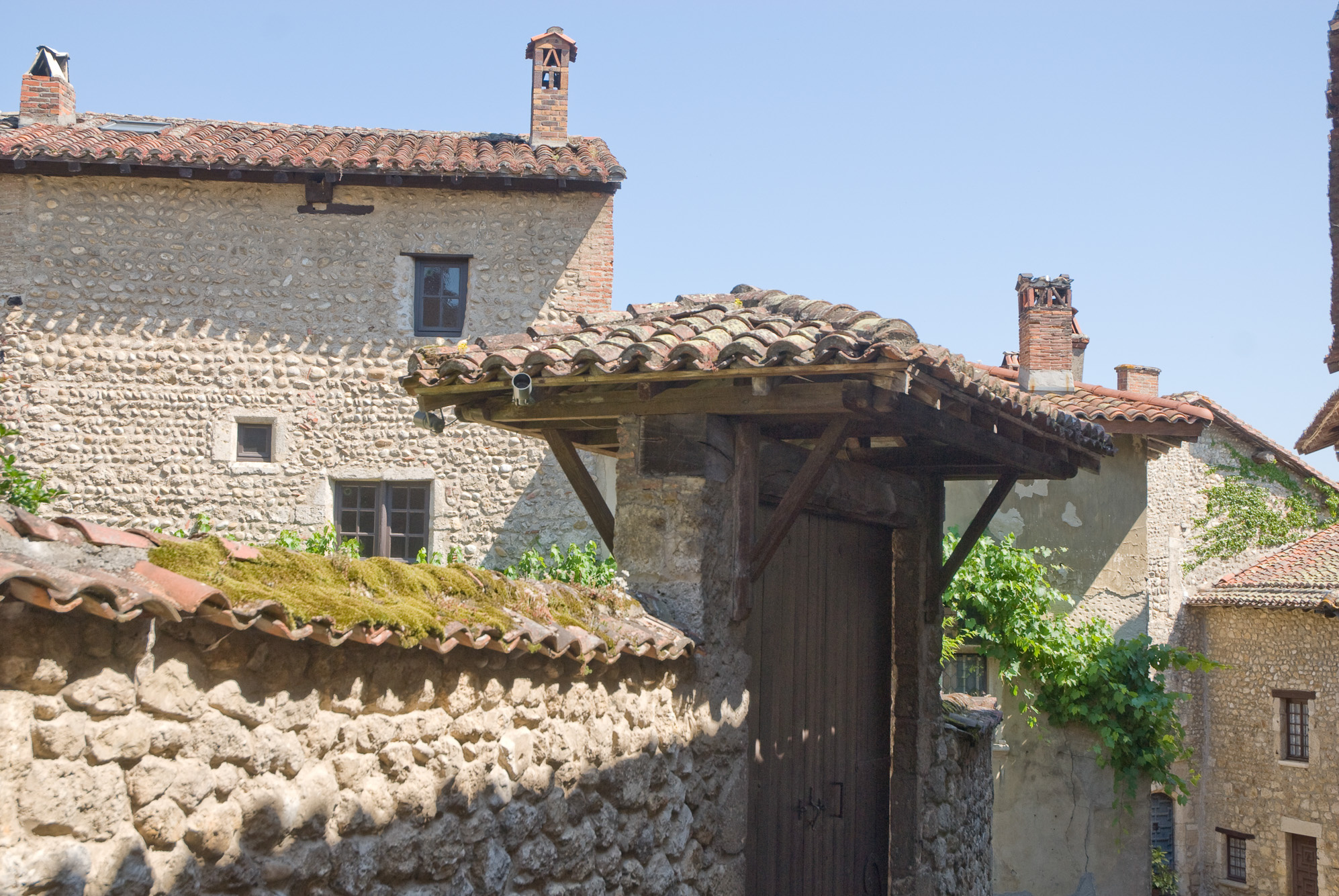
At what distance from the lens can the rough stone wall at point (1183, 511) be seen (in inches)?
706

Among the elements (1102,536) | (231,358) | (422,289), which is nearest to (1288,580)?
(1102,536)

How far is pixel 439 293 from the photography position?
1136cm

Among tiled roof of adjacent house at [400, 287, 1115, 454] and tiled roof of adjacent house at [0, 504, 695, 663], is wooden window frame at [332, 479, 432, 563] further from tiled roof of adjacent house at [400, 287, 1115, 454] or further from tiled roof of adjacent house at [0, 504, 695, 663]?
tiled roof of adjacent house at [0, 504, 695, 663]

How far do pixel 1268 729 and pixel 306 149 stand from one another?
1592cm

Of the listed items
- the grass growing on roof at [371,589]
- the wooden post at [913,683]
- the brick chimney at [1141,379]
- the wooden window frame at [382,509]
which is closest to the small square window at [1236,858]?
the brick chimney at [1141,379]

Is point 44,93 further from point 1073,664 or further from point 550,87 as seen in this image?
point 1073,664

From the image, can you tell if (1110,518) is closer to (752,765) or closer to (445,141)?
(445,141)

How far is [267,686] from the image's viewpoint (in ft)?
8.32

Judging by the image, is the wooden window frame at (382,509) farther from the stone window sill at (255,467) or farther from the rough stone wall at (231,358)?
the stone window sill at (255,467)

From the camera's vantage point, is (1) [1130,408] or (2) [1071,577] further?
(2) [1071,577]

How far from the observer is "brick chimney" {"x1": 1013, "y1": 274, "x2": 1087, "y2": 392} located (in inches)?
510

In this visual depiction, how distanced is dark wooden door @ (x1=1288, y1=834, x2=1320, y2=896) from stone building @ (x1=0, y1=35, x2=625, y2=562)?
43.3 feet

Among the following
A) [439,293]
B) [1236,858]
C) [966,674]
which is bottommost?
[1236,858]

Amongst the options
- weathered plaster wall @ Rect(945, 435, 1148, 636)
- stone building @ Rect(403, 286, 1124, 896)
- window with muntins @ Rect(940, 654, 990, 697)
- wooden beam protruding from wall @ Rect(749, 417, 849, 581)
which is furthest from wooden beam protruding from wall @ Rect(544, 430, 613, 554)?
weathered plaster wall @ Rect(945, 435, 1148, 636)
